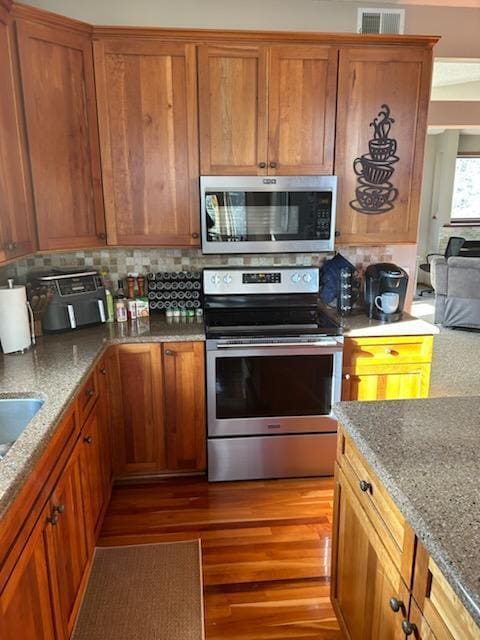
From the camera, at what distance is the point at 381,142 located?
2.70 m

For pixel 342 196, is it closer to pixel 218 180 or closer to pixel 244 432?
pixel 218 180

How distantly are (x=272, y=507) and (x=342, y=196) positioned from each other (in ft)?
5.68

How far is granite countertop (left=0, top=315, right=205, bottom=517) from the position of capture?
51.8 inches

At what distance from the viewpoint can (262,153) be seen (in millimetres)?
2631

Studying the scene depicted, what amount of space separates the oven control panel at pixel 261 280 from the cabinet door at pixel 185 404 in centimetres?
49

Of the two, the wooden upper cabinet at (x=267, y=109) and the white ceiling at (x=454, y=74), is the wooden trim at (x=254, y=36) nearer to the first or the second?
the wooden upper cabinet at (x=267, y=109)

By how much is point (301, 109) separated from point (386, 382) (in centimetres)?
155

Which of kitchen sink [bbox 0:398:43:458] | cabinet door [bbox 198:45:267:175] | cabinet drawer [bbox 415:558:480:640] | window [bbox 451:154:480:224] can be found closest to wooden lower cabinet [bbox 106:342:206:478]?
kitchen sink [bbox 0:398:43:458]

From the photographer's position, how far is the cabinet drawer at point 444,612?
35.5 inches

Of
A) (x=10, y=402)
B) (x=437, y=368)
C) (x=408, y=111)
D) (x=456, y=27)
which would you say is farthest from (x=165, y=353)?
(x=437, y=368)

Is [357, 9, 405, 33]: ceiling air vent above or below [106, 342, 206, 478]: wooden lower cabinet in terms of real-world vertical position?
above

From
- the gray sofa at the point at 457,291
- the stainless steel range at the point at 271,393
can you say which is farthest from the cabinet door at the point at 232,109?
the gray sofa at the point at 457,291

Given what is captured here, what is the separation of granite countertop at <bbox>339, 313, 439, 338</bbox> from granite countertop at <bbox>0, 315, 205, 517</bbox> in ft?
2.68

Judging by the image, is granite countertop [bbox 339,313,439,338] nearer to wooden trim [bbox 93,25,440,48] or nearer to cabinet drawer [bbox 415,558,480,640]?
wooden trim [bbox 93,25,440,48]
